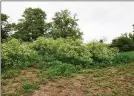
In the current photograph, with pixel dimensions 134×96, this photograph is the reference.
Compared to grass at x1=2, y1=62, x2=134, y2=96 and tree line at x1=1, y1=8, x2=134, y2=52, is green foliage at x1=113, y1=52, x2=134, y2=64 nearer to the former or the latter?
grass at x1=2, y1=62, x2=134, y2=96

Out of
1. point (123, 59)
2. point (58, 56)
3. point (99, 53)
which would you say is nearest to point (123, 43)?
point (123, 59)

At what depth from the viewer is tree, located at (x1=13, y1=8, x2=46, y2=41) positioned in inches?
1096

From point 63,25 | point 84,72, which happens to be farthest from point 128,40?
point 84,72

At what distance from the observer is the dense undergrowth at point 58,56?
42.2ft

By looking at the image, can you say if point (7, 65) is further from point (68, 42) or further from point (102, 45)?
point (102, 45)

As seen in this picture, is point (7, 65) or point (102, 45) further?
point (102, 45)

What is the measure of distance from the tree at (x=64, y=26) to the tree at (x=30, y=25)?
120cm

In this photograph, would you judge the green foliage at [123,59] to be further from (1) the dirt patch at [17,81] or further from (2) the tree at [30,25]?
(2) the tree at [30,25]

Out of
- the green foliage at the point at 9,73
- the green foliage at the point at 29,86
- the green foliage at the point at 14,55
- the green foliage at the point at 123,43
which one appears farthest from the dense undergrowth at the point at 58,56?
the green foliage at the point at 123,43

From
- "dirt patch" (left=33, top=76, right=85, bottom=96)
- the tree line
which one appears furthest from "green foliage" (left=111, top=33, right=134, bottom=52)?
"dirt patch" (left=33, top=76, right=85, bottom=96)

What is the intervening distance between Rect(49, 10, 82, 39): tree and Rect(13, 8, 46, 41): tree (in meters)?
1.20

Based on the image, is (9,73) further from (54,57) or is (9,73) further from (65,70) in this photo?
(54,57)

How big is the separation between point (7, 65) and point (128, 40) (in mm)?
11781

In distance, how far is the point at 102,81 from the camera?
38.1ft
